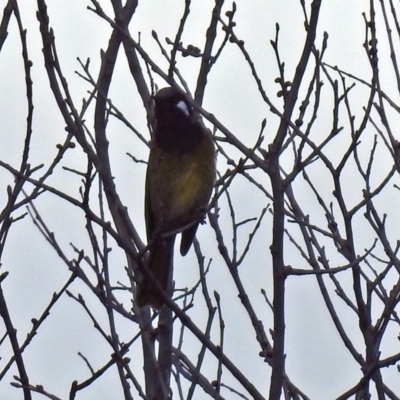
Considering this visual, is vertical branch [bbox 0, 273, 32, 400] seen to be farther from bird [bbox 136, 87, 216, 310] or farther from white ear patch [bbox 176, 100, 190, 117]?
white ear patch [bbox 176, 100, 190, 117]

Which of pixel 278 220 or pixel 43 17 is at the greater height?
pixel 43 17

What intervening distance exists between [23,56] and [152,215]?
2018mm

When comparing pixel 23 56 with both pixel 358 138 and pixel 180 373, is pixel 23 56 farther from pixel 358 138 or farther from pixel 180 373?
pixel 180 373

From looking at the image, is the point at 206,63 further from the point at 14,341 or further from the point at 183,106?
the point at 14,341

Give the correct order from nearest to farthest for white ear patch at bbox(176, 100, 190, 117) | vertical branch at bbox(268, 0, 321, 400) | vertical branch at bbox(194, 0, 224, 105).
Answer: vertical branch at bbox(268, 0, 321, 400) < vertical branch at bbox(194, 0, 224, 105) < white ear patch at bbox(176, 100, 190, 117)

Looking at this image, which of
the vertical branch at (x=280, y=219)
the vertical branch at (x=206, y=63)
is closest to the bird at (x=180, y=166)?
the vertical branch at (x=206, y=63)

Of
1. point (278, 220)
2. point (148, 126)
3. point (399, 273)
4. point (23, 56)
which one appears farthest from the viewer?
point (148, 126)

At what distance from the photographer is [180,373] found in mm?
3793

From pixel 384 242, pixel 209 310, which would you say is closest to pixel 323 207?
pixel 384 242

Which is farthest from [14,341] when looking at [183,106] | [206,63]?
[183,106]

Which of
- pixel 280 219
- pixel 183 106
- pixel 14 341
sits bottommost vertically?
pixel 14 341

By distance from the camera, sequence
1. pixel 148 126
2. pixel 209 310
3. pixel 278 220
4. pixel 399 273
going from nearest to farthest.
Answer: pixel 278 220
pixel 399 273
pixel 209 310
pixel 148 126

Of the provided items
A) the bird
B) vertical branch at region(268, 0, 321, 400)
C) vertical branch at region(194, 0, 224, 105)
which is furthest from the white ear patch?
vertical branch at region(268, 0, 321, 400)

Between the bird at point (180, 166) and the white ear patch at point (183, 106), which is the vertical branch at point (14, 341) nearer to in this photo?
the bird at point (180, 166)
